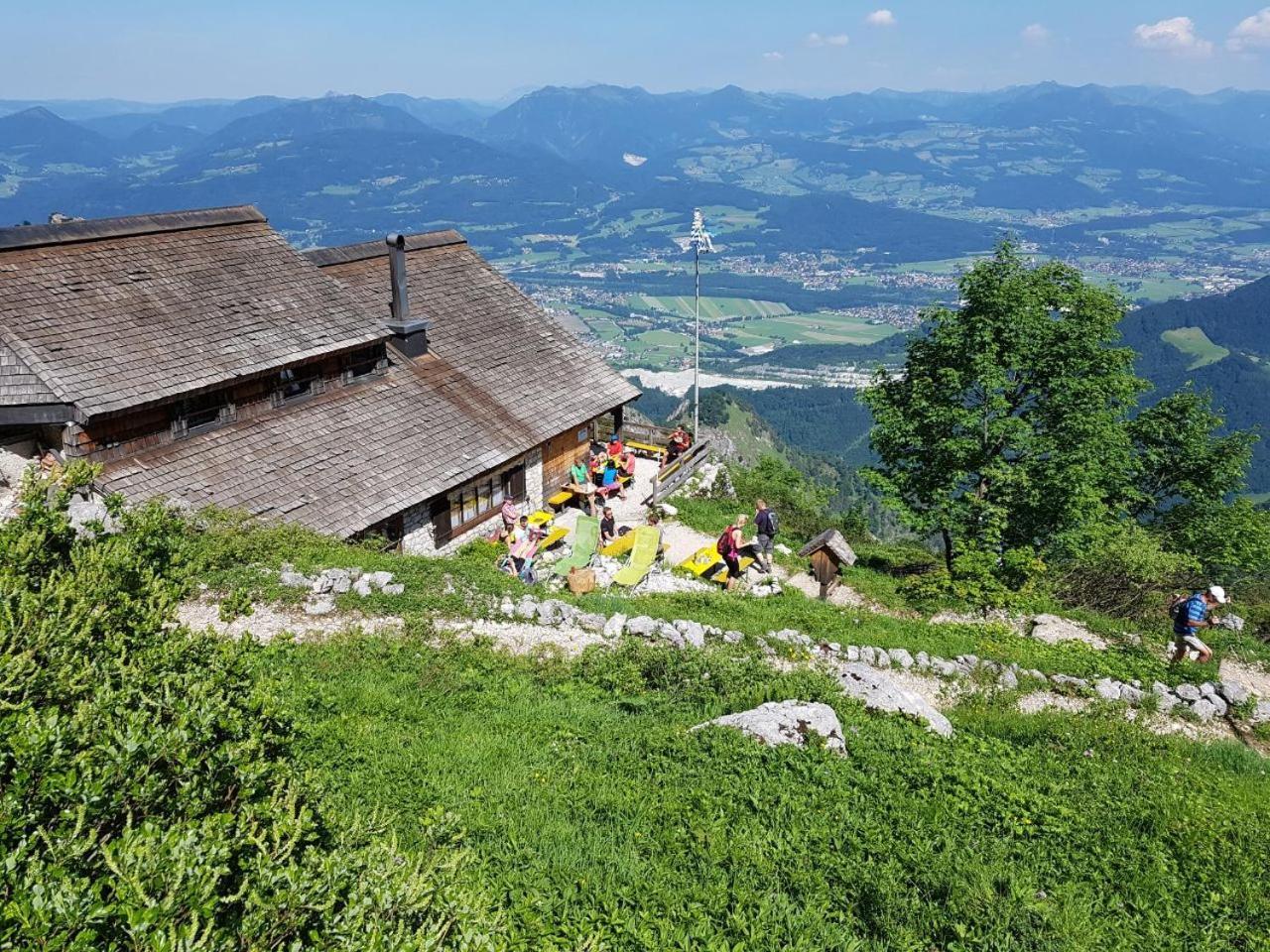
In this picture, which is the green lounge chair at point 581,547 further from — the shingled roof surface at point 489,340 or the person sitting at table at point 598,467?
the person sitting at table at point 598,467

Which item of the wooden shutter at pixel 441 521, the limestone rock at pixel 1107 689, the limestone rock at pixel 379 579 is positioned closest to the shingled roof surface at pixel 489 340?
the wooden shutter at pixel 441 521

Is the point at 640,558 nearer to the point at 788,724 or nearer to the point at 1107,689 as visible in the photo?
the point at 788,724

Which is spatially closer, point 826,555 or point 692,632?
point 692,632

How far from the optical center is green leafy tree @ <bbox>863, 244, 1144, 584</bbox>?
74.9 ft

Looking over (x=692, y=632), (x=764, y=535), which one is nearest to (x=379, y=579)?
(x=692, y=632)

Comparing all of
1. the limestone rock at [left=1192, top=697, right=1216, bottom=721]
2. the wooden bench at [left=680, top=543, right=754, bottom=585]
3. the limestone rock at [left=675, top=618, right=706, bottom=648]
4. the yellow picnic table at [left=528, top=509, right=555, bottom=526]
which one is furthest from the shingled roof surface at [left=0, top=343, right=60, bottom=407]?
the limestone rock at [left=1192, top=697, right=1216, bottom=721]

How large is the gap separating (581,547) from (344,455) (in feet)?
20.5

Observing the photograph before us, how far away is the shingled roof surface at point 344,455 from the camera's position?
17.4 meters

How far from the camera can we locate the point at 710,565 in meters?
20.2

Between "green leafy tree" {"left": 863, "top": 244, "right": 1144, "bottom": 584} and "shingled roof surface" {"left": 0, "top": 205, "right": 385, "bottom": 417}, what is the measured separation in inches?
630

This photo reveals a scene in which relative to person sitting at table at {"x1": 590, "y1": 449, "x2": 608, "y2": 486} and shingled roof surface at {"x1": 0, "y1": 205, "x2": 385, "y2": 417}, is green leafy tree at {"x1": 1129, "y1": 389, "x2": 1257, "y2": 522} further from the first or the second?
shingled roof surface at {"x1": 0, "y1": 205, "x2": 385, "y2": 417}

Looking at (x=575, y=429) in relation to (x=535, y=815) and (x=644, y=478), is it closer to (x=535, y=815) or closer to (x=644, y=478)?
(x=644, y=478)

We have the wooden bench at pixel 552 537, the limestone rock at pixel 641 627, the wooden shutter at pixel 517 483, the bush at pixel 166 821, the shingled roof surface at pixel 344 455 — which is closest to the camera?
the bush at pixel 166 821

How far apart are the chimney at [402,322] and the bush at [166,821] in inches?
713
